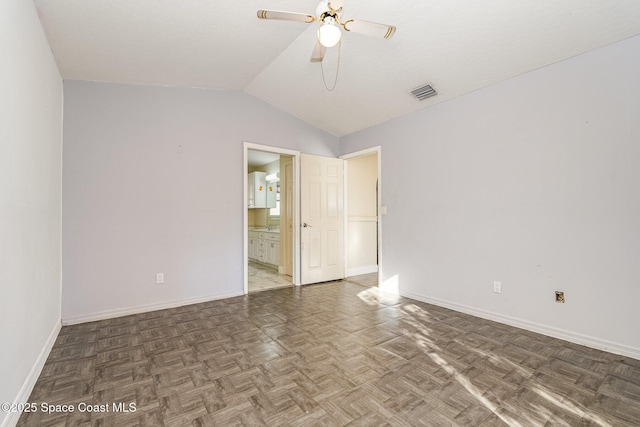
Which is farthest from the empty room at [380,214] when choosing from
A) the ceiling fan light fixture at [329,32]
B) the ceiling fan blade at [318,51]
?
the ceiling fan blade at [318,51]

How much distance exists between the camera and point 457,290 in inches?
136

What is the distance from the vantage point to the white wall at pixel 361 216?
214 inches

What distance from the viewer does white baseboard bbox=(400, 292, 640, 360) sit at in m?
2.35

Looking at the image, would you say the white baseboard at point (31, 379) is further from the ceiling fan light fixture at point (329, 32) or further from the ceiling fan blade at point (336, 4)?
the ceiling fan blade at point (336, 4)

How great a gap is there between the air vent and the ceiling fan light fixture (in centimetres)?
174

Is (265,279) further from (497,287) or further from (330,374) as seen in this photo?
(497,287)

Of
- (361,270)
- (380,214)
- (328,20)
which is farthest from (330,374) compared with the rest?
(361,270)

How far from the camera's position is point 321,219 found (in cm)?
486

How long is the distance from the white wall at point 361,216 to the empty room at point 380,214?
3.57ft

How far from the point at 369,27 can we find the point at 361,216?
12.3 ft

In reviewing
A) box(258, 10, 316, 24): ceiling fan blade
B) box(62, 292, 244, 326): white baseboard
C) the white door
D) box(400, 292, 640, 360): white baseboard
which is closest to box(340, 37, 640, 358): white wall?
box(400, 292, 640, 360): white baseboard

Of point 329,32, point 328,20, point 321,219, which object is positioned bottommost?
point 321,219

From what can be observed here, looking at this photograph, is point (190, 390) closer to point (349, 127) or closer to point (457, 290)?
point (457, 290)

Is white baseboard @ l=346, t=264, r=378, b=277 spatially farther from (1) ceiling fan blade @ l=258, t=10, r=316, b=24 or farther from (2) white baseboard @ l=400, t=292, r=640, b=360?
(1) ceiling fan blade @ l=258, t=10, r=316, b=24
